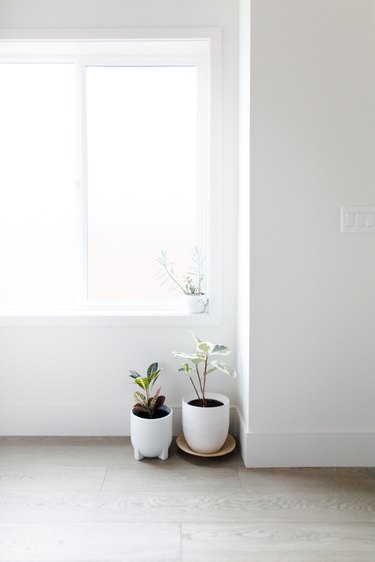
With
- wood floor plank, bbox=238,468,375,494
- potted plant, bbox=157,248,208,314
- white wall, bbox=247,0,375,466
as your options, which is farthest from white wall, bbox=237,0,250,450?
potted plant, bbox=157,248,208,314

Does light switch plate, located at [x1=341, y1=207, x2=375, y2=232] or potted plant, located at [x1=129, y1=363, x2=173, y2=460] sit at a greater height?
light switch plate, located at [x1=341, y1=207, x2=375, y2=232]

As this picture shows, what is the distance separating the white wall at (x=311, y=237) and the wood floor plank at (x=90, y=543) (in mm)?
647

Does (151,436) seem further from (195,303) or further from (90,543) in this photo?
(195,303)

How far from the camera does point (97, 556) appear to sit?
4.84 feet

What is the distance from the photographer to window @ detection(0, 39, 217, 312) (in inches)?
97.0

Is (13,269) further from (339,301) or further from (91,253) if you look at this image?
(339,301)

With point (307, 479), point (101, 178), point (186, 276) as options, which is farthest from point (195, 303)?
point (307, 479)

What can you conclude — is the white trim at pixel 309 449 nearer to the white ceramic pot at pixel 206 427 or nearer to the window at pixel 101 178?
the white ceramic pot at pixel 206 427

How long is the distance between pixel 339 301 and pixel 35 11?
204cm

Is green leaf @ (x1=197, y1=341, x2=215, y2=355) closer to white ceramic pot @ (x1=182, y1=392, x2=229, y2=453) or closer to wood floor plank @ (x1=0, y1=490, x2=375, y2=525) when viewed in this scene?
white ceramic pot @ (x1=182, y1=392, x2=229, y2=453)

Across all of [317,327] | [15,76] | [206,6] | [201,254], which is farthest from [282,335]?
[15,76]

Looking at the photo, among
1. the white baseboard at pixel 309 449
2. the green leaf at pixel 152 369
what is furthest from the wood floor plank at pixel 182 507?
the green leaf at pixel 152 369

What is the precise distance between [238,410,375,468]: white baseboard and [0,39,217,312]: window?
33.9 inches

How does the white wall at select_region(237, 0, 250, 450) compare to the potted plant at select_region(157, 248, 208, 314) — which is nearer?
the white wall at select_region(237, 0, 250, 450)
